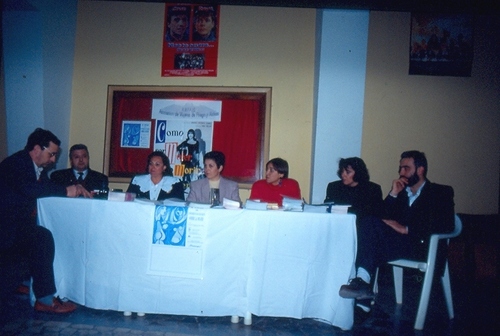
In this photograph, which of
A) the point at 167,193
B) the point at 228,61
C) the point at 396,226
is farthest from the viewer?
the point at 228,61

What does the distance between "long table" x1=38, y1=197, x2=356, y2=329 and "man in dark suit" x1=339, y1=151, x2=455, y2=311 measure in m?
0.23

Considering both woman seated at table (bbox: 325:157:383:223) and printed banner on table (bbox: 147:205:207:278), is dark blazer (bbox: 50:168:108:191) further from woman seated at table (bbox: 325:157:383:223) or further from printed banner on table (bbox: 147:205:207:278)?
woman seated at table (bbox: 325:157:383:223)

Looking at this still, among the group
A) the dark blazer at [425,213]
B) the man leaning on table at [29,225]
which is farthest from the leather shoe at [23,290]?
the dark blazer at [425,213]

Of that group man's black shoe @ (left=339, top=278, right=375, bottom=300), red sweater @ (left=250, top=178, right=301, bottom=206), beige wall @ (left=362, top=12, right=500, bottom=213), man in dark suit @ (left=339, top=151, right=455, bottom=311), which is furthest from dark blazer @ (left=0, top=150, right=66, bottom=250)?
beige wall @ (left=362, top=12, right=500, bottom=213)

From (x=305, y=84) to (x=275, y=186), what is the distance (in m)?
1.68

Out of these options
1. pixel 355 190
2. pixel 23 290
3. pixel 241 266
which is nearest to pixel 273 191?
pixel 355 190

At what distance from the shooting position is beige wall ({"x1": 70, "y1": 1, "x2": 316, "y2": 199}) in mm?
4418

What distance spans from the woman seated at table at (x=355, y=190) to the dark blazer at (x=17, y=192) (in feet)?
8.41

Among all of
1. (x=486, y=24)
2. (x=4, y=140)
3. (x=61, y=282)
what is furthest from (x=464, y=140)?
(x=4, y=140)

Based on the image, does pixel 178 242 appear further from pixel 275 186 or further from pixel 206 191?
pixel 275 186

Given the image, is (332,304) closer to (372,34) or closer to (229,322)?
(229,322)

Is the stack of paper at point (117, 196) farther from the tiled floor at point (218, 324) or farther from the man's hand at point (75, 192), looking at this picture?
the tiled floor at point (218, 324)

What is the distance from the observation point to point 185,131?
4492 mm

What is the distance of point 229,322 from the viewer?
93.4 inches
